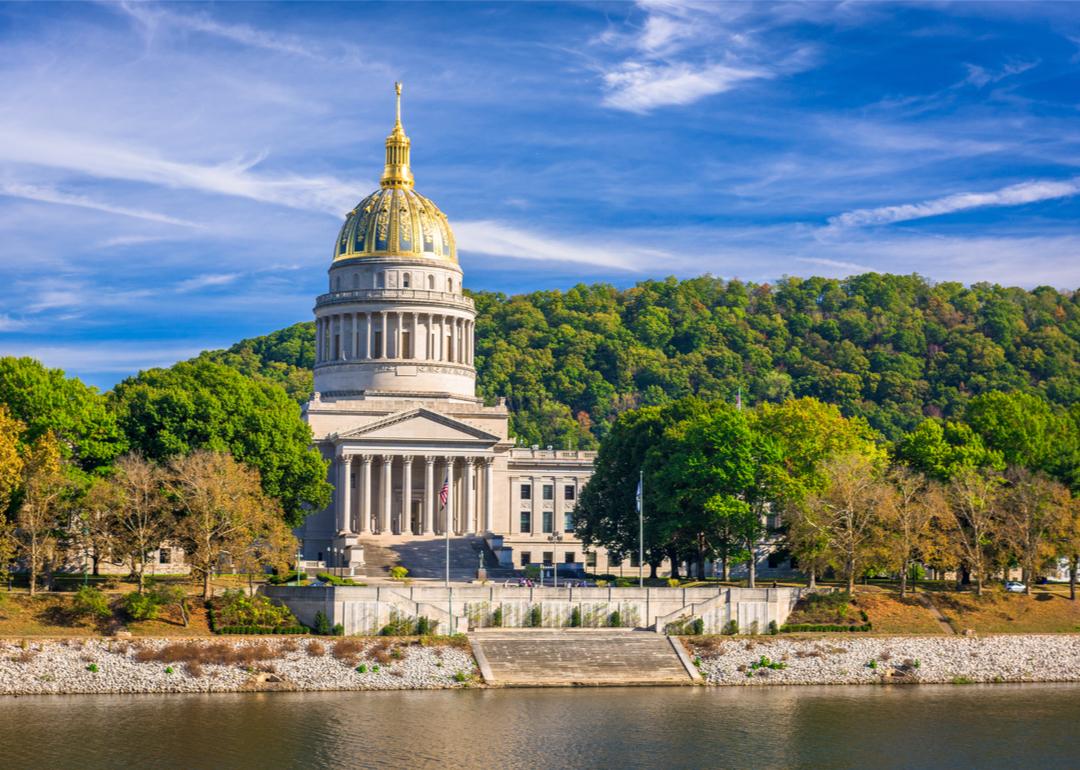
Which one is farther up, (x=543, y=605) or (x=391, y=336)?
(x=391, y=336)

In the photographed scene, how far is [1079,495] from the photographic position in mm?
111062

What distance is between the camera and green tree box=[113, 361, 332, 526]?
10562 centimetres

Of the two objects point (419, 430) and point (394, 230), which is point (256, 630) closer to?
point (419, 430)

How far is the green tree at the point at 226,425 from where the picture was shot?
106 metres

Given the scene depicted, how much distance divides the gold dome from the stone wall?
212 ft

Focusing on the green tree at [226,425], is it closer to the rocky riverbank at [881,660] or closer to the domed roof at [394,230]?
the rocky riverbank at [881,660]

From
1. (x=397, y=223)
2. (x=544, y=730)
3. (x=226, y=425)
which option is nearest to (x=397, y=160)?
(x=397, y=223)

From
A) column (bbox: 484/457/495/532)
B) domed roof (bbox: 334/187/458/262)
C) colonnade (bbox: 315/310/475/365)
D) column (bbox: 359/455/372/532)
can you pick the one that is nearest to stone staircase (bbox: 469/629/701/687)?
column (bbox: 359/455/372/532)

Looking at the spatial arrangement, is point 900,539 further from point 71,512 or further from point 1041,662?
point 71,512

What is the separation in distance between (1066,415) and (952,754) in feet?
197

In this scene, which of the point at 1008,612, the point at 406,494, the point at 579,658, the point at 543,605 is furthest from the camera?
the point at 406,494

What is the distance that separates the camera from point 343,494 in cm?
13638

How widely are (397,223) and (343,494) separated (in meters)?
31.1

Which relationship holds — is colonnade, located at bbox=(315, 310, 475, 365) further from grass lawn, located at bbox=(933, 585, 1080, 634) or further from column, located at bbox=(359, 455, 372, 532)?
grass lawn, located at bbox=(933, 585, 1080, 634)
